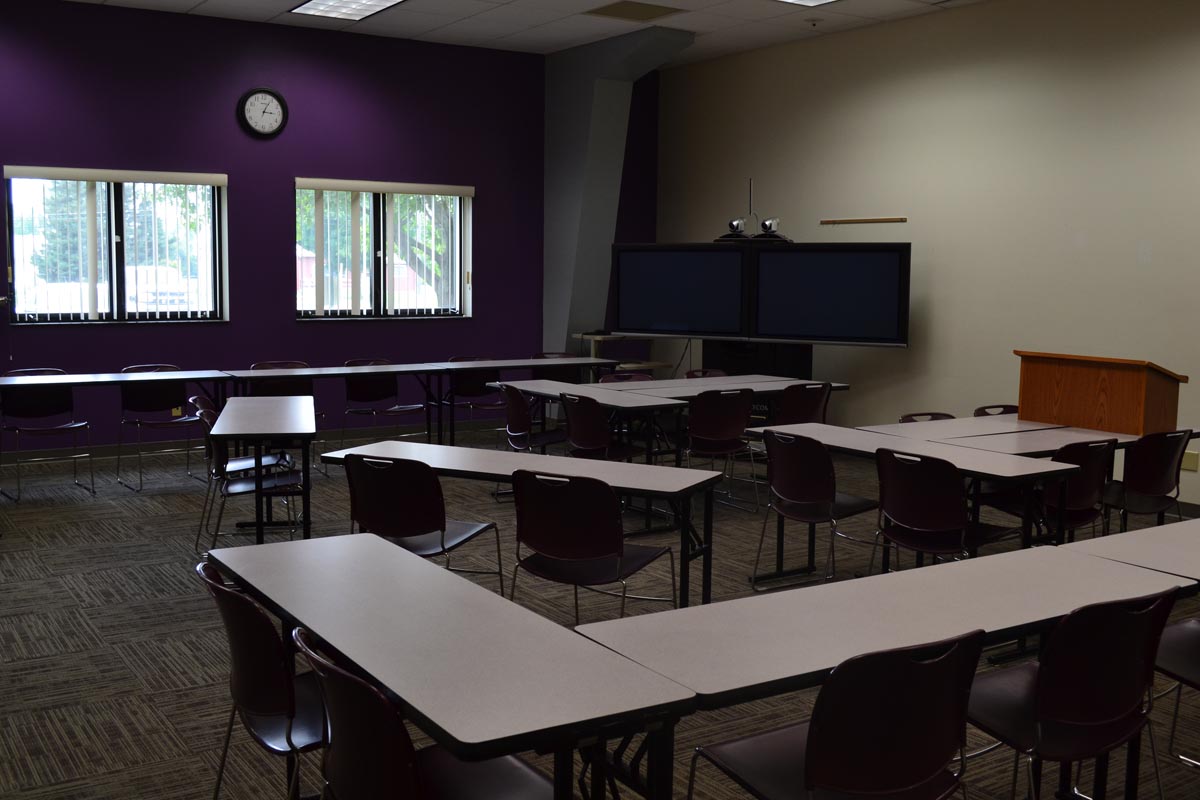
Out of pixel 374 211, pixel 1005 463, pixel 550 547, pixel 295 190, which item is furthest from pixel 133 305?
pixel 1005 463

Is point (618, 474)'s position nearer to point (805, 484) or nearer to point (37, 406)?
point (805, 484)

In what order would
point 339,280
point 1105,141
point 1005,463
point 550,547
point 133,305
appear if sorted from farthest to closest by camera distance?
1. point 339,280
2. point 133,305
3. point 1105,141
4. point 1005,463
5. point 550,547

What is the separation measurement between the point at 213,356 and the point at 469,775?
24.8 feet

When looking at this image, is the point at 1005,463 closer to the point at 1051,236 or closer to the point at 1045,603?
the point at 1045,603

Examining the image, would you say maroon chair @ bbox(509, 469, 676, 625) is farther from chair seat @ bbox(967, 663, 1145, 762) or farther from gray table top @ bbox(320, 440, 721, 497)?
chair seat @ bbox(967, 663, 1145, 762)

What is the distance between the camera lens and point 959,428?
582 cm

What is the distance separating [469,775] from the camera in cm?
239

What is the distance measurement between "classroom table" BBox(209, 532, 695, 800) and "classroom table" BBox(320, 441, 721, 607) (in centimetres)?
139

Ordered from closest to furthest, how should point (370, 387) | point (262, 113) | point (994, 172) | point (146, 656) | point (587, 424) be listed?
1. point (146, 656)
2. point (587, 424)
3. point (994, 172)
4. point (370, 387)
5. point (262, 113)

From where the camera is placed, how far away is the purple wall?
838 cm

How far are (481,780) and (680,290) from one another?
760cm

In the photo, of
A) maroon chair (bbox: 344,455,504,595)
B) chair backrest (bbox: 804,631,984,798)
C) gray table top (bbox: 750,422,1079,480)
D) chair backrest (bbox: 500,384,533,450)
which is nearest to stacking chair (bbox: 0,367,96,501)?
chair backrest (bbox: 500,384,533,450)

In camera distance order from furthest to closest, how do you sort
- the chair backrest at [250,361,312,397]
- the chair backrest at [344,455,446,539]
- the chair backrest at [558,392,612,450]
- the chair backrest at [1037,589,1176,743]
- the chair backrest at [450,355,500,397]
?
the chair backrest at [450,355,500,397] < the chair backrest at [250,361,312,397] < the chair backrest at [558,392,612,450] < the chair backrest at [344,455,446,539] < the chair backrest at [1037,589,1176,743]

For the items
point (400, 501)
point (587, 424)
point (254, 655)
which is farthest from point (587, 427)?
point (254, 655)
